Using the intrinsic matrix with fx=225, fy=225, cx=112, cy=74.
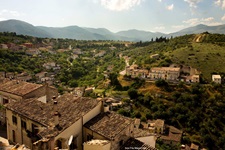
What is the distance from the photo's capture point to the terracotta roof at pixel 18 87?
2294cm

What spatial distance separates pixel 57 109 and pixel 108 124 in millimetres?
4312

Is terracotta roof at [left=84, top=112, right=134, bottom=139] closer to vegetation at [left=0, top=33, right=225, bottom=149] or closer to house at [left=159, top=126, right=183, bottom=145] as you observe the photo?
vegetation at [left=0, top=33, right=225, bottom=149]

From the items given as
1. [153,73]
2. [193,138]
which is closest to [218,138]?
[193,138]

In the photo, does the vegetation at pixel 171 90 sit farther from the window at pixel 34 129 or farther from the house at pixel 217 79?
the window at pixel 34 129

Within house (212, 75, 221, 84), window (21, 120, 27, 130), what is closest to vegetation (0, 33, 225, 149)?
house (212, 75, 221, 84)

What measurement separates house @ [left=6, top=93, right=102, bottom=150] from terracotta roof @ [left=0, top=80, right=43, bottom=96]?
373 cm

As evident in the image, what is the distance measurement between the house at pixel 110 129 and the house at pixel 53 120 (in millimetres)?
597

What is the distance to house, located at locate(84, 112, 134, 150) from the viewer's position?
1432 cm

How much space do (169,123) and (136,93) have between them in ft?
55.4

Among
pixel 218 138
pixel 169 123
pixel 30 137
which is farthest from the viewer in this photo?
pixel 169 123

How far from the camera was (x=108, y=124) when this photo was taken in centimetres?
1555

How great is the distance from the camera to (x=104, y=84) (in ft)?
313

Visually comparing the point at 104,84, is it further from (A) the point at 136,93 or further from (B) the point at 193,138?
(B) the point at 193,138

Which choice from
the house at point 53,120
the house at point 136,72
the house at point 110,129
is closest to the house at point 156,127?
the house at point 136,72
